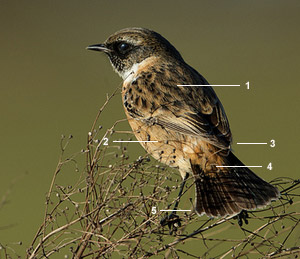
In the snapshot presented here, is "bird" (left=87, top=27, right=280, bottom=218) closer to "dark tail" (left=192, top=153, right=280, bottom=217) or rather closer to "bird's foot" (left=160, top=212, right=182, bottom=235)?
"dark tail" (left=192, top=153, right=280, bottom=217)

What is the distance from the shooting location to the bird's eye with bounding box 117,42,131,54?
183 inches

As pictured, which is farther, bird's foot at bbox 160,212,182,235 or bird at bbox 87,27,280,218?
bird at bbox 87,27,280,218

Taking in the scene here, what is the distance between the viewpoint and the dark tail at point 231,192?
10.8 feet

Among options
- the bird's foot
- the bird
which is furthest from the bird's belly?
the bird's foot

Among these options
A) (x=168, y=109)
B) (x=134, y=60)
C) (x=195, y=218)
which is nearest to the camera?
(x=195, y=218)

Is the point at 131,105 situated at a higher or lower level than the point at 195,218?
higher

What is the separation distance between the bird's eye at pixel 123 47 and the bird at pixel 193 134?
27 cm

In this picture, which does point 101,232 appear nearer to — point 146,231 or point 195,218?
point 146,231

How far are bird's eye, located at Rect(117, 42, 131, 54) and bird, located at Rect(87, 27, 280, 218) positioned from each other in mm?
267

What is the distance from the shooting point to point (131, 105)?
395cm

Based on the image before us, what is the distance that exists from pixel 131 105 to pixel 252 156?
7.68m

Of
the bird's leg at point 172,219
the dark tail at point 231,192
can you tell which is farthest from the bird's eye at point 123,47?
the dark tail at point 231,192

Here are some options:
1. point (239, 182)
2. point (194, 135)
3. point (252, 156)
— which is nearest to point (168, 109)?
point (194, 135)

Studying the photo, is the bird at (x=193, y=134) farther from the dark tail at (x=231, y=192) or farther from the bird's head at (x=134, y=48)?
the bird's head at (x=134, y=48)
